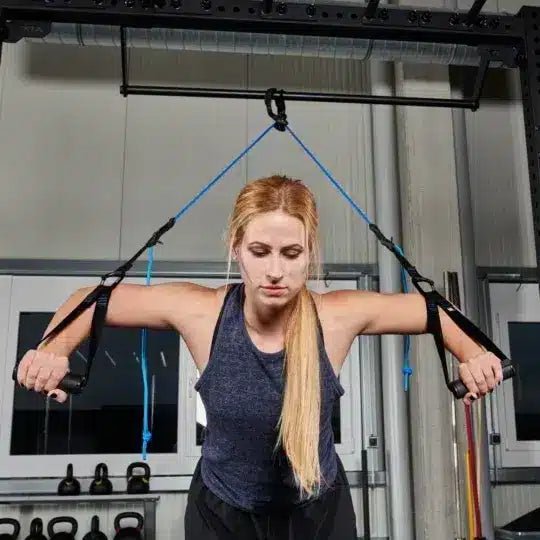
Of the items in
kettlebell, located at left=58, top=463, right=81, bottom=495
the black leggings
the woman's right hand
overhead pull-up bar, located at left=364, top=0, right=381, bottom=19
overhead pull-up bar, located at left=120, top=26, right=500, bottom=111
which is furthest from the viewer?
kettlebell, located at left=58, top=463, right=81, bottom=495

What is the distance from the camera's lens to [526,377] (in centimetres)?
376

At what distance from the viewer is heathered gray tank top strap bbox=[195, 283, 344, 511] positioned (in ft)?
4.27

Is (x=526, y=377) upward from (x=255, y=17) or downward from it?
downward

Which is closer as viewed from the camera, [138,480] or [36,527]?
[36,527]

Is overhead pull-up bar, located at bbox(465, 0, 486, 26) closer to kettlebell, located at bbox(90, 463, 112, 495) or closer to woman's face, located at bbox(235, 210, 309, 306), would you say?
woman's face, located at bbox(235, 210, 309, 306)

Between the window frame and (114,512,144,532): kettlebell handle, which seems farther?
the window frame

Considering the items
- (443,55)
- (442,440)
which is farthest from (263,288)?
(442,440)

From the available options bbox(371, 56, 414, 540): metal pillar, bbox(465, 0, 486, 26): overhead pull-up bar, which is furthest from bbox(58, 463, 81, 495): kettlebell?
bbox(465, 0, 486, 26): overhead pull-up bar

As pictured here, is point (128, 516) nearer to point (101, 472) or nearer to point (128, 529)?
point (128, 529)

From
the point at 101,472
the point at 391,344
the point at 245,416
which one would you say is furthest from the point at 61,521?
the point at 245,416

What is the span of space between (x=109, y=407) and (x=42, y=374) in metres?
2.40

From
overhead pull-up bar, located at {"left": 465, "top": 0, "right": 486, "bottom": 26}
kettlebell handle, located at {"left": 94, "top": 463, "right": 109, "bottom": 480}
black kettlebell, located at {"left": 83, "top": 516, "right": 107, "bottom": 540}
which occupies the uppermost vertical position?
overhead pull-up bar, located at {"left": 465, "top": 0, "right": 486, "bottom": 26}

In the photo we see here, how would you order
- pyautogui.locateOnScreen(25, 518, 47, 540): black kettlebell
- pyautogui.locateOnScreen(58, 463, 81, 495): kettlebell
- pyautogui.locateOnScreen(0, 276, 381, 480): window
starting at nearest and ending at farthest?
1. pyautogui.locateOnScreen(25, 518, 47, 540): black kettlebell
2. pyautogui.locateOnScreen(58, 463, 81, 495): kettlebell
3. pyautogui.locateOnScreen(0, 276, 381, 480): window

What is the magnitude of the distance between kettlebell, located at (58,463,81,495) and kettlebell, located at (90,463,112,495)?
0.24 feet
